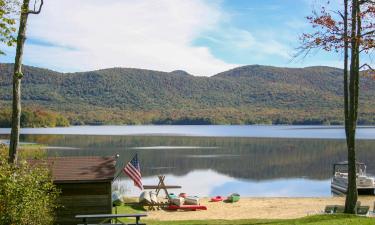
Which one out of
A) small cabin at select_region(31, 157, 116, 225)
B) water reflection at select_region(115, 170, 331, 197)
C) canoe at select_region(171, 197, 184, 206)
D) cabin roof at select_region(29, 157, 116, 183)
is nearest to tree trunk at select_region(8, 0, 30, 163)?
cabin roof at select_region(29, 157, 116, 183)

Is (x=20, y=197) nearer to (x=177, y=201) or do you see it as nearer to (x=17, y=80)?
(x=17, y=80)

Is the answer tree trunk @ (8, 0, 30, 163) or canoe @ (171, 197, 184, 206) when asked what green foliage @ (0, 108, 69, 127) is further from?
tree trunk @ (8, 0, 30, 163)

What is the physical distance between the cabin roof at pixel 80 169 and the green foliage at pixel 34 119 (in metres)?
99.7

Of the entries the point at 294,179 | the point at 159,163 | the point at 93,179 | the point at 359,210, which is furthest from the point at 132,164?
the point at 159,163

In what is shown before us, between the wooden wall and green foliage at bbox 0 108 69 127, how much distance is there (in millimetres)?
100282

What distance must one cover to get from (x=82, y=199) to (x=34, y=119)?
123m

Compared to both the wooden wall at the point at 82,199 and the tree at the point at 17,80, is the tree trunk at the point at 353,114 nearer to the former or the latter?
the wooden wall at the point at 82,199

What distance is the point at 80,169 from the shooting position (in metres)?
16.1

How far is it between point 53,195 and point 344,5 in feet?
35.0

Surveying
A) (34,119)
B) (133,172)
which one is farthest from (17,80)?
(34,119)

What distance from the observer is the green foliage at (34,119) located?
116m

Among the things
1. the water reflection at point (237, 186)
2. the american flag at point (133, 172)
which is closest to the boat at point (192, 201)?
the american flag at point (133, 172)

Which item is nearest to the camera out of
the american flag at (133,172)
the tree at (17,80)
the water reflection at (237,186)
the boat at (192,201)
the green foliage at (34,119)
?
the tree at (17,80)

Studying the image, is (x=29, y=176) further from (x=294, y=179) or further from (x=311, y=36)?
(x=294, y=179)
